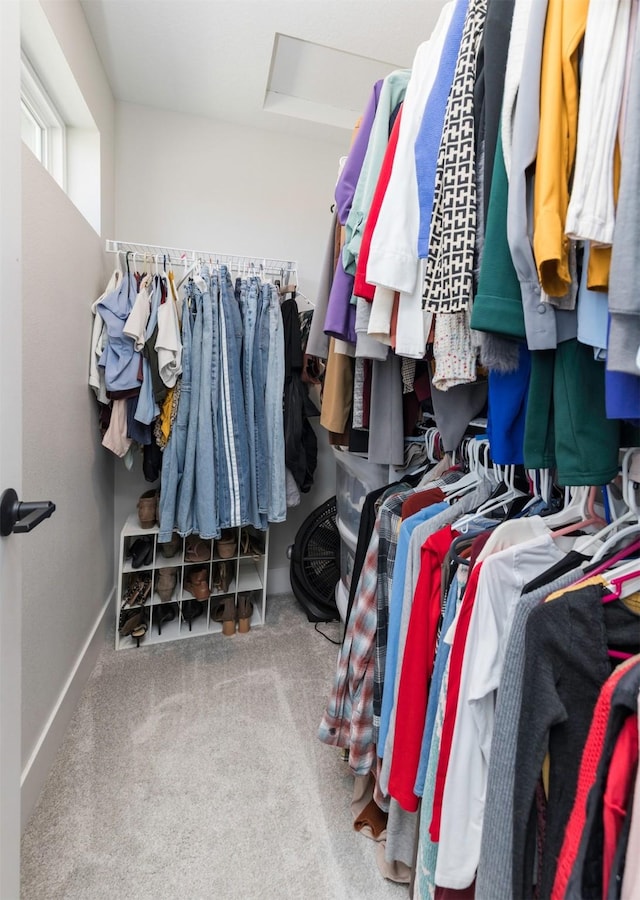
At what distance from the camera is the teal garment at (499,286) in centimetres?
67

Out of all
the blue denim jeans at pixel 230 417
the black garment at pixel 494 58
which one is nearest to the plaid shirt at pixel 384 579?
the black garment at pixel 494 58

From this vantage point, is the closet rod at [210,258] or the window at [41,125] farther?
the closet rod at [210,258]

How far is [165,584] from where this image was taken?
6.84 feet

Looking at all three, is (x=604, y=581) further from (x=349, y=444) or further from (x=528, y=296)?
(x=349, y=444)

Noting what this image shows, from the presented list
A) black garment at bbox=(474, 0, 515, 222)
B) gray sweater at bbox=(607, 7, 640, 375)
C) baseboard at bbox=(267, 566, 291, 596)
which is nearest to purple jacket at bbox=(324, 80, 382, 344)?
black garment at bbox=(474, 0, 515, 222)

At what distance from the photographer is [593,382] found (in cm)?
68

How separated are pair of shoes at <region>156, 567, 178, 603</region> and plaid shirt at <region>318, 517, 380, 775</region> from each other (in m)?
1.10

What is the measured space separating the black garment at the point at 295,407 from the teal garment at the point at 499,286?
146 centimetres

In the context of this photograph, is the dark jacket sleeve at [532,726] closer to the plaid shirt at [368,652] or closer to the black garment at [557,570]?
the black garment at [557,570]

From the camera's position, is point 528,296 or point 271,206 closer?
point 528,296

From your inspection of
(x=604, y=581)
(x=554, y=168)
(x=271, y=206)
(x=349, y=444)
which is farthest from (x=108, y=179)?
(x=604, y=581)

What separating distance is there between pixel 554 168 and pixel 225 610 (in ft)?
6.99

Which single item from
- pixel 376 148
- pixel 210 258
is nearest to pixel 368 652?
pixel 376 148

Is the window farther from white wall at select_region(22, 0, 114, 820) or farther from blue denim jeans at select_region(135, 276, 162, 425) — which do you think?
blue denim jeans at select_region(135, 276, 162, 425)
